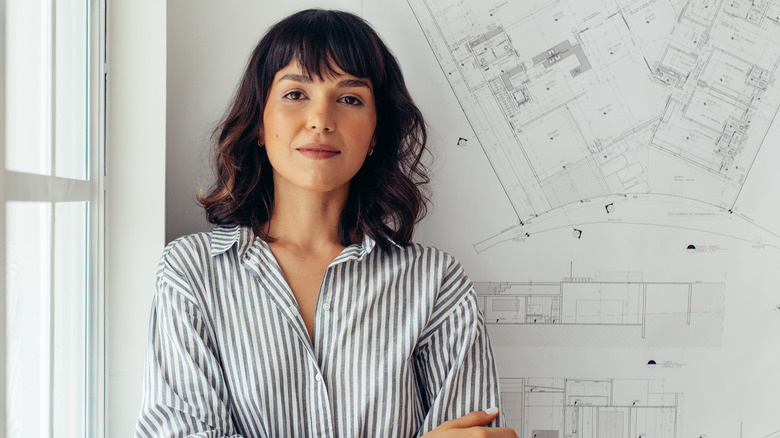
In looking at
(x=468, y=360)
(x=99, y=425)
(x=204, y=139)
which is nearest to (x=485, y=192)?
(x=468, y=360)

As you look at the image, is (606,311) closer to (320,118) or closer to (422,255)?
(422,255)

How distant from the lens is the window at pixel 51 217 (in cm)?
74

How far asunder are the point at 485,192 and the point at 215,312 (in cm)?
65

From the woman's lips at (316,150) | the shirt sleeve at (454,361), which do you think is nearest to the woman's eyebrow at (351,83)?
the woman's lips at (316,150)

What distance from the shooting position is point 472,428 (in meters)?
1.12

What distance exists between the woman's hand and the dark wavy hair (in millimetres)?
341

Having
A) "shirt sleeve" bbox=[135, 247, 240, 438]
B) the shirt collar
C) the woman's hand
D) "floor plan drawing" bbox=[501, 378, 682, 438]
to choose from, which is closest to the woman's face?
the shirt collar

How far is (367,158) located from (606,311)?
26.0 inches

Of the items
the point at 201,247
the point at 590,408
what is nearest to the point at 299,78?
the point at 201,247

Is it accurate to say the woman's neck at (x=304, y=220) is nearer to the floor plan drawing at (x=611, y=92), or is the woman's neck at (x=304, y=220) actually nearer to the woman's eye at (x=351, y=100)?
the woman's eye at (x=351, y=100)

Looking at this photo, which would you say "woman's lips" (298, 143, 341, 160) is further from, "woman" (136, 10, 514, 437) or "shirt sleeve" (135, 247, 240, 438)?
"shirt sleeve" (135, 247, 240, 438)

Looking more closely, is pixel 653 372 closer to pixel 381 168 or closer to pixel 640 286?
pixel 640 286

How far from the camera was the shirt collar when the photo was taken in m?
1.16

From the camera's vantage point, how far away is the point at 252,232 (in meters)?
1.20
